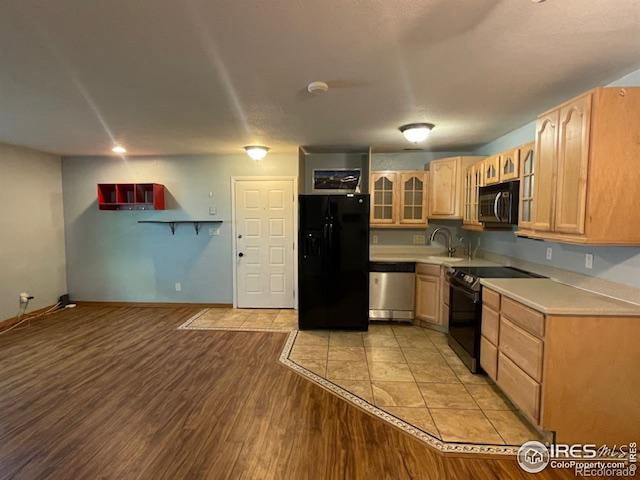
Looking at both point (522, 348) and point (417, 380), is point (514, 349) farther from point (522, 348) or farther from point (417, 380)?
point (417, 380)

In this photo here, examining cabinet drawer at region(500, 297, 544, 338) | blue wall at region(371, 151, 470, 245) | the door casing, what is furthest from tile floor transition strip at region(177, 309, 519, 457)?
blue wall at region(371, 151, 470, 245)

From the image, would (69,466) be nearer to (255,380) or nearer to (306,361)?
(255,380)

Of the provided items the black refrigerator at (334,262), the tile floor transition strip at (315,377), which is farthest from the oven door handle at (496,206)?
the tile floor transition strip at (315,377)

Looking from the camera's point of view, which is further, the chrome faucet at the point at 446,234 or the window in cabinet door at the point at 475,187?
the chrome faucet at the point at 446,234

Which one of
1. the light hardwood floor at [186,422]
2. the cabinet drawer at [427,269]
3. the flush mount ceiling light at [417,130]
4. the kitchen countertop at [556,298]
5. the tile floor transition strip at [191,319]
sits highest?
the flush mount ceiling light at [417,130]

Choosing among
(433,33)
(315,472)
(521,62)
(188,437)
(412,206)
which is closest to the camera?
(433,33)

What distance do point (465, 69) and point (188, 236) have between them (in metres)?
4.44

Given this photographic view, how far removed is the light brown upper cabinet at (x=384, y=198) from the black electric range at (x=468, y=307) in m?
1.25

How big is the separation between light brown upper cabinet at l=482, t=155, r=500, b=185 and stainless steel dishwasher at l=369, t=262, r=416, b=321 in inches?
54.3

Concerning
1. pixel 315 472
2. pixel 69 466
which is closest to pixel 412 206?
pixel 315 472

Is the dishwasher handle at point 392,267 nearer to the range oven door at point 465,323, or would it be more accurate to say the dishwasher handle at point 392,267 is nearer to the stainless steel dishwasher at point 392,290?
the stainless steel dishwasher at point 392,290

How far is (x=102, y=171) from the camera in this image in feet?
16.8

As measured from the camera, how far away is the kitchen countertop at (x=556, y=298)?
1.95 m

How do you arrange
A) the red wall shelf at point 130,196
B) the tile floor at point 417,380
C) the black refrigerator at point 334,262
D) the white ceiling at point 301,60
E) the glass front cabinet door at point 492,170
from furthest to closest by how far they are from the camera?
the red wall shelf at point 130,196 < the black refrigerator at point 334,262 < the glass front cabinet door at point 492,170 < the tile floor at point 417,380 < the white ceiling at point 301,60
